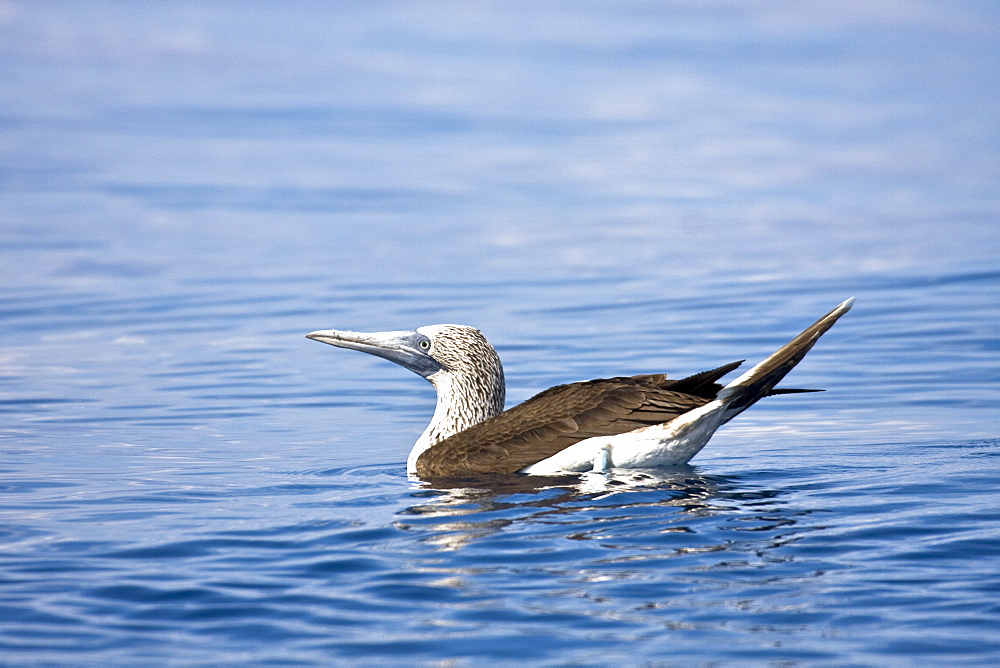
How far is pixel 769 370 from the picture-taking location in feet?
29.4

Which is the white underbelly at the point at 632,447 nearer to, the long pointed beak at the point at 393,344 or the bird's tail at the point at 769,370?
the bird's tail at the point at 769,370

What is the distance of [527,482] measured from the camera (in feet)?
29.8

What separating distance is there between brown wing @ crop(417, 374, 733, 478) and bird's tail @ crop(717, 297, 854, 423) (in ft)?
1.02

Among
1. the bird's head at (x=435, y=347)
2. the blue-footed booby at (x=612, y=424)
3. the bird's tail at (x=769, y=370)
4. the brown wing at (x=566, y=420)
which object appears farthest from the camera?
the bird's head at (x=435, y=347)

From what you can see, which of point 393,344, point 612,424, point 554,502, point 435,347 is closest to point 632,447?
point 612,424

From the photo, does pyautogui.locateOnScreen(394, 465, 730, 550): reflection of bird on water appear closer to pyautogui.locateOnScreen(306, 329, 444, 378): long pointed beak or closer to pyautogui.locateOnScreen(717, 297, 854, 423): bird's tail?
pyautogui.locateOnScreen(717, 297, 854, 423): bird's tail

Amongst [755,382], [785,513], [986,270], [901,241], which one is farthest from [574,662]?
[901,241]

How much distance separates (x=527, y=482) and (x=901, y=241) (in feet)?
47.7

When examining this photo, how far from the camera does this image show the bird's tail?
8.93 m

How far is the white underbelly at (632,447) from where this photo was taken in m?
9.10

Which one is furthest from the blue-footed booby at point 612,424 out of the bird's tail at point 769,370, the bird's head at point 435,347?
the bird's head at point 435,347

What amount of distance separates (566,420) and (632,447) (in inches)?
17.7

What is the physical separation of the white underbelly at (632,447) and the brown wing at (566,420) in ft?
0.17

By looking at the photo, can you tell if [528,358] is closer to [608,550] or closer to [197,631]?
[608,550]
